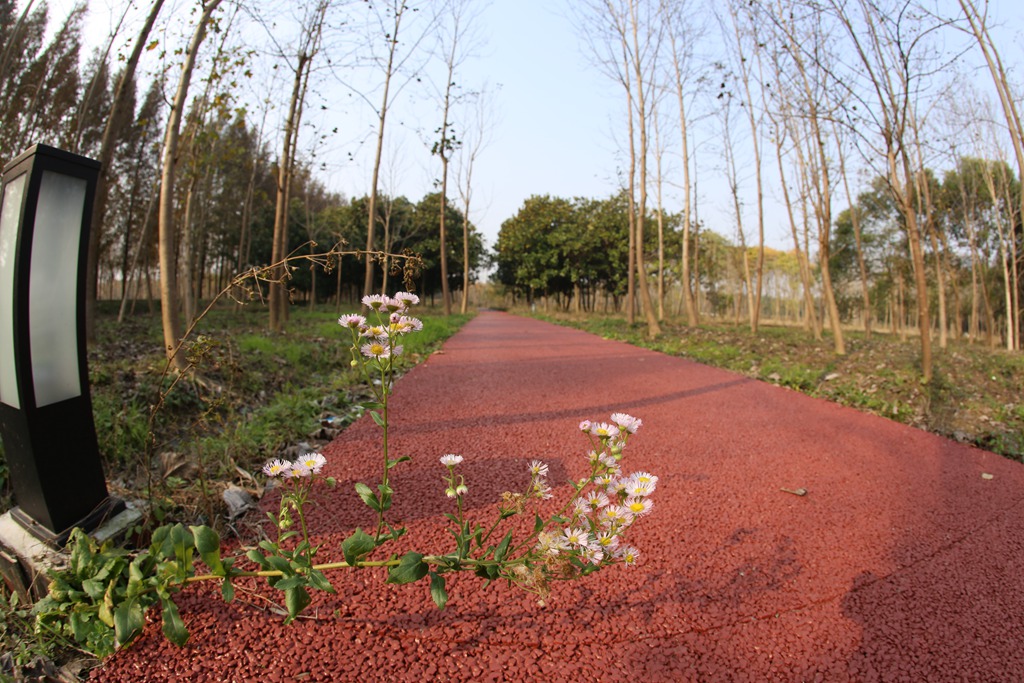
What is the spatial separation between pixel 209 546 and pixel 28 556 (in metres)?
0.93

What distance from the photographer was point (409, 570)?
125cm

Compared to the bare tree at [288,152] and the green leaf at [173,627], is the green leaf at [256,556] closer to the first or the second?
the green leaf at [173,627]

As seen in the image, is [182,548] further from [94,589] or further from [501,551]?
[501,551]

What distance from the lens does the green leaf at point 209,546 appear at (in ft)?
3.90

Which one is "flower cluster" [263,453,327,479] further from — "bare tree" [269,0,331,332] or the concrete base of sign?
"bare tree" [269,0,331,332]

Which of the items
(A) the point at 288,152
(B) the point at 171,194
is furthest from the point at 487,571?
(A) the point at 288,152

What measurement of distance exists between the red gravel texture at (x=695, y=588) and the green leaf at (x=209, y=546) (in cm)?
36

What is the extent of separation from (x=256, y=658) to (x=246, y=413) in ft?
10.0

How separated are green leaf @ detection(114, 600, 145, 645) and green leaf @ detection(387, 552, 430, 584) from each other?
2.17 feet

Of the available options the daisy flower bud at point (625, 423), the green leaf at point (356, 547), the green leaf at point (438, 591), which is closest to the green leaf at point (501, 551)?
the green leaf at point (438, 591)

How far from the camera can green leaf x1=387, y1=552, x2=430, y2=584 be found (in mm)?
1229

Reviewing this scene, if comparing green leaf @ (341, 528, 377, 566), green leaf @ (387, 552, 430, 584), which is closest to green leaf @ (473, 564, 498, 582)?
green leaf @ (387, 552, 430, 584)

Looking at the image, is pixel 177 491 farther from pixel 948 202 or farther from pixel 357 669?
pixel 948 202

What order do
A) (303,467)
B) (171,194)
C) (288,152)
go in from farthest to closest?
(288,152) < (171,194) < (303,467)
